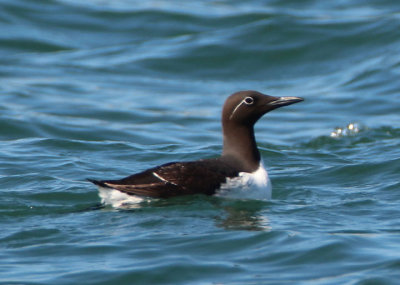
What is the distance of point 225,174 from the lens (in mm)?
8250

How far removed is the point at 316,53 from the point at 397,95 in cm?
277

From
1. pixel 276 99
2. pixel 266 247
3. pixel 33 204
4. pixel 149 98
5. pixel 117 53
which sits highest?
pixel 117 53

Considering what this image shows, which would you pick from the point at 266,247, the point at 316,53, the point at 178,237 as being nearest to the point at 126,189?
the point at 178,237

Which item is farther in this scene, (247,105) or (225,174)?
→ (247,105)

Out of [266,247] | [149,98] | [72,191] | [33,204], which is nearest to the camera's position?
[266,247]

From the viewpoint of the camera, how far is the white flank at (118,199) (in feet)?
26.2

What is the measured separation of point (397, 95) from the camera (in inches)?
Result: 608

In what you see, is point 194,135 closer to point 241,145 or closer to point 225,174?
point 241,145

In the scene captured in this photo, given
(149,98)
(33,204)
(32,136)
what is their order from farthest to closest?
(149,98), (32,136), (33,204)

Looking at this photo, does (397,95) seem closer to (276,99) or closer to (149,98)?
(149,98)

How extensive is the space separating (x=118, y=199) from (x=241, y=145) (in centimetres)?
143

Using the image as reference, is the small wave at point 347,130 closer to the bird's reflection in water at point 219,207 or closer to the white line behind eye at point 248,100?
the white line behind eye at point 248,100

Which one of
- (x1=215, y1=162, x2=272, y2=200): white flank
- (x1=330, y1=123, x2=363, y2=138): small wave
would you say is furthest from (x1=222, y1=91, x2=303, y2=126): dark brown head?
(x1=330, y1=123, x2=363, y2=138): small wave

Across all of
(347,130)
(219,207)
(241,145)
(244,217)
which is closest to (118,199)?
(219,207)
